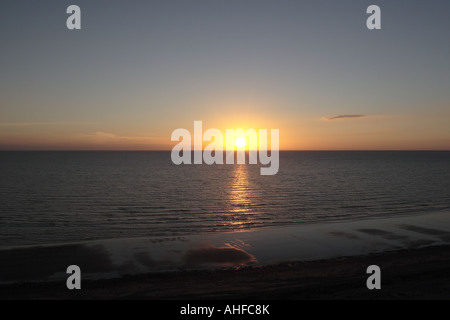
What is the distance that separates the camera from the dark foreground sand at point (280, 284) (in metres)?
10.4

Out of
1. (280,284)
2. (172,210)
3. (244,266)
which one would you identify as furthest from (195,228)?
(280,284)

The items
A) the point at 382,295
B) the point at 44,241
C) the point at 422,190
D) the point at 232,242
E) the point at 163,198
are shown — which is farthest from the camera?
the point at 422,190

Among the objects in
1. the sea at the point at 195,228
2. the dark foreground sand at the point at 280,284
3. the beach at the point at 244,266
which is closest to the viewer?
the dark foreground sand at the point at 280,284

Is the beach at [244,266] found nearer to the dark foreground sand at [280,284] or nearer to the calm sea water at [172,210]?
the dark foreground sand at [280,284]

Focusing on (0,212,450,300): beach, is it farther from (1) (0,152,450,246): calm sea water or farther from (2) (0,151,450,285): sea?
(1) (0,152,450,246): calm sea water

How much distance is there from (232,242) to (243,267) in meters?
4.26

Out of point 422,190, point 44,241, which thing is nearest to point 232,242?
point 44,241

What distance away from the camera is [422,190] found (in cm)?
4638

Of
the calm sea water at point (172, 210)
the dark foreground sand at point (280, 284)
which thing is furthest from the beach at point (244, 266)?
the calm sea water at point (172, 210)

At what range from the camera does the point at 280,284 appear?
37.7 ft

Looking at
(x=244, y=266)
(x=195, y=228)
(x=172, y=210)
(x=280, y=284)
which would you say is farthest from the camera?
(x=172, y=210)

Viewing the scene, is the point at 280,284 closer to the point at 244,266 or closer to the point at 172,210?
the point at 244,266

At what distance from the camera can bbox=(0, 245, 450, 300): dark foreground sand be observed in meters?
10.4

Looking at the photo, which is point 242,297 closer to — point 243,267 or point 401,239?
point 243,267
